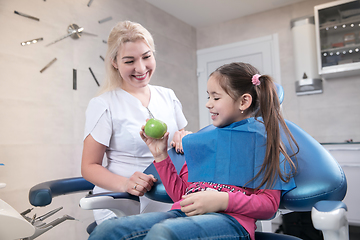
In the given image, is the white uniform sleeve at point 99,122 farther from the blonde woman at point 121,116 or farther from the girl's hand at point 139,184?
the girl's hand at point 139,184

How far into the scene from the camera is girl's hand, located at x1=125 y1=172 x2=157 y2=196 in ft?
3.89

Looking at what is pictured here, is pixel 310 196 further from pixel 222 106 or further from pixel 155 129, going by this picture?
pixel 155 129

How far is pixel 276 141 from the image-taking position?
1027mm

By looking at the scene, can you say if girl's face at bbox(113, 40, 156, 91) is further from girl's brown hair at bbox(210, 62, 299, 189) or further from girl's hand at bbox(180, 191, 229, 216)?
girl's hand at bbox(180, 191, 229, 216)

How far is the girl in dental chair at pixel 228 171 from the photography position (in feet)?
2.80

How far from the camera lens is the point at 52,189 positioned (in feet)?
4.06

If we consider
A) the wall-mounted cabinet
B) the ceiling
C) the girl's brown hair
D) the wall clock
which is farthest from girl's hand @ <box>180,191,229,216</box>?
the ceiling

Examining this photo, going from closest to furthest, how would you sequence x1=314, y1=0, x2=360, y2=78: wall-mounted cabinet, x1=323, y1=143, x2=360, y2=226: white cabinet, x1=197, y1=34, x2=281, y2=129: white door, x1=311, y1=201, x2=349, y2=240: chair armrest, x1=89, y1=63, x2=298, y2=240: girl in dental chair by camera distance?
x1=311, y1=201, x2=349, y2=240: chair armrest < x1=89, y1=63, x2=298, y2=240: girl in dental chair < x1=323, y1=143, x2=360, y2=226: white cabinet < x1=314, y1=0, x2=360, y2=78: wall-mounted cabinet < x1=197, y1=34, x2=281, y2=129: white door

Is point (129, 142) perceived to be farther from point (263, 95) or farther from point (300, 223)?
point (300, 223)

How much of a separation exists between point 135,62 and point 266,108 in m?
0.69

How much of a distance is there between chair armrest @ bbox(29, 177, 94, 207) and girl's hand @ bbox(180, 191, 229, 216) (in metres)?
0.53

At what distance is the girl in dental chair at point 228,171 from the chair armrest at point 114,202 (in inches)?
6.0

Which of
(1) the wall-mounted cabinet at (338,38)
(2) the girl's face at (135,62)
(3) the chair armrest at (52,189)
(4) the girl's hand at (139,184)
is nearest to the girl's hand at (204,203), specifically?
(4) the girl's hand at (139,184)

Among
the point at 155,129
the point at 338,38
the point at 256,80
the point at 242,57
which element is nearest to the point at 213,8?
the point at 242,57
